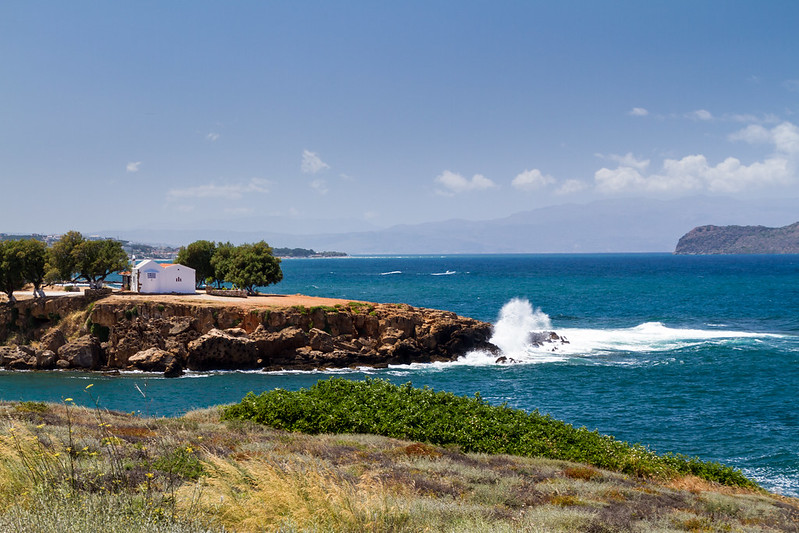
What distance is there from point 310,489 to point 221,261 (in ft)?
198

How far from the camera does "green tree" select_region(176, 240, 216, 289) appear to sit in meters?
66.4

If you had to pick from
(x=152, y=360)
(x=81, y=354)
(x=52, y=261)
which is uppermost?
(x=52, y=261)

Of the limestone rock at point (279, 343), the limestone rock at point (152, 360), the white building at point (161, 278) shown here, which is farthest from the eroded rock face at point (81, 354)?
the white building at point (161, 278)

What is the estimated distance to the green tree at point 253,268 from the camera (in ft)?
199

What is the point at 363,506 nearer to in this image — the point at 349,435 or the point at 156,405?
the point at 349,435

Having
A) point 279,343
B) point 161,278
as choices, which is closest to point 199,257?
point 161,278

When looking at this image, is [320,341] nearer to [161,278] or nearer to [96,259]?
[161,278]

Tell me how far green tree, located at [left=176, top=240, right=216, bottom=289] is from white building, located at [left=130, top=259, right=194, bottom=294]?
10324mm

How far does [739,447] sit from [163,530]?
24.0m

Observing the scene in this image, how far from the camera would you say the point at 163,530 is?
19.1 ft

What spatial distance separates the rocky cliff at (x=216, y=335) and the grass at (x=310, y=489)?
25.5 metres

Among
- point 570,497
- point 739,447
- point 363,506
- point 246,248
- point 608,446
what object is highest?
point 246,248

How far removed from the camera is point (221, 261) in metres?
64.3

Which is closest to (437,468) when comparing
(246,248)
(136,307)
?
(136,307)
